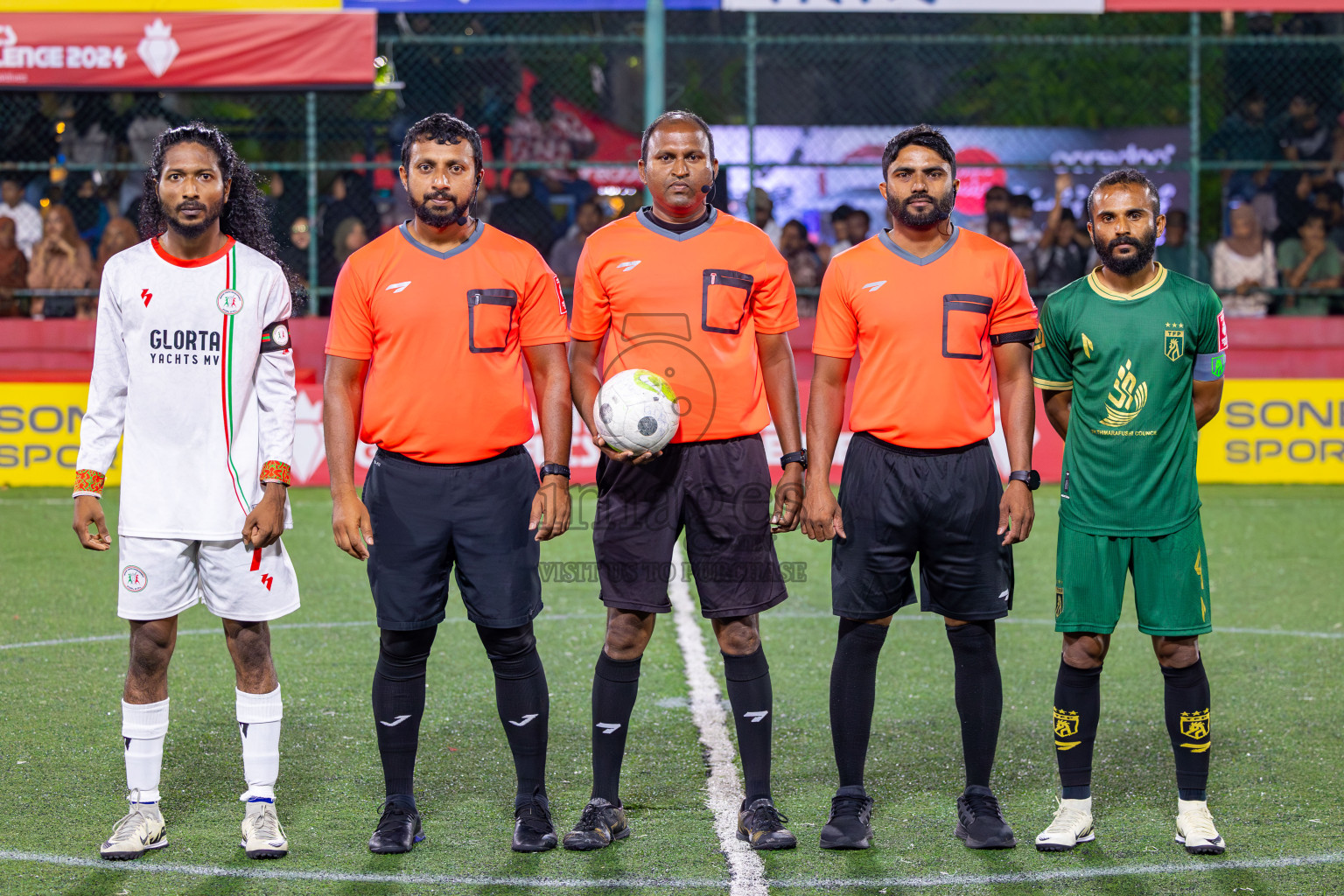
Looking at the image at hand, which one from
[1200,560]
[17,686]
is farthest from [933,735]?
[17,686]

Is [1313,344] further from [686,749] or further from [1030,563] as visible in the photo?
[686,749]

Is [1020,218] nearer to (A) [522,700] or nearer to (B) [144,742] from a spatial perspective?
(A) [522,700]

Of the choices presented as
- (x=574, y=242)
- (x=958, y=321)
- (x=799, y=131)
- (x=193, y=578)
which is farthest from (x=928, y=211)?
(x=799, y=131)

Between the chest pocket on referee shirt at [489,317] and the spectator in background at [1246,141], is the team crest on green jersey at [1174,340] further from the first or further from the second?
the spectator in background at [1246,141]

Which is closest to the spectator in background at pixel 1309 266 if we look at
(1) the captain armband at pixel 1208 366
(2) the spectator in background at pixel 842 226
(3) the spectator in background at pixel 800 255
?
(2) the spectator in background at pixel 842 226

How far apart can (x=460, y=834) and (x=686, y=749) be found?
1.14m

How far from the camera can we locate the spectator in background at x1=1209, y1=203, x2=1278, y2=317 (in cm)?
1405

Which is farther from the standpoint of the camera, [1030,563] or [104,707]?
[1030,563]

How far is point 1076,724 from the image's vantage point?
4.50 meters

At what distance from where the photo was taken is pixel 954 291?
4406 mm

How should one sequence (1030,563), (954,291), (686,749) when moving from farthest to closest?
(1030,563) → (686,749) → (954,291)

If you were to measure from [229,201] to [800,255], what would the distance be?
1006 centimetres

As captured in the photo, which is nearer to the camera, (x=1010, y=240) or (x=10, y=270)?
(x=10, y=270)

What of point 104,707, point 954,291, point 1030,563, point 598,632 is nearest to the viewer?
point 954,291
